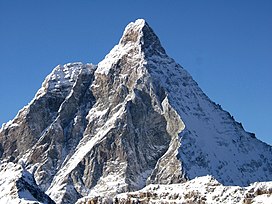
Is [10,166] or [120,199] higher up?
[10,166]

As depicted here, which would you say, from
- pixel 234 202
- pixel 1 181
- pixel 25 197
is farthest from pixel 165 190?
pixel 1 181

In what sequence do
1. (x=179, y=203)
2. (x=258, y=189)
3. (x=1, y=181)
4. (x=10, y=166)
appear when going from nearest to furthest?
(x=258, y=189) → (x=179, y=203) → (x=1, y=181) → (x=10, y=166)

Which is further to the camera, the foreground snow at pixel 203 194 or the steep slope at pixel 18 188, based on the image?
the steep slope at pixel 18 188

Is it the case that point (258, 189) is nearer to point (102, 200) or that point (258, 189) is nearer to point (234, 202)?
point (234, 202)

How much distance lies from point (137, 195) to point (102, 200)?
8837 millimetres

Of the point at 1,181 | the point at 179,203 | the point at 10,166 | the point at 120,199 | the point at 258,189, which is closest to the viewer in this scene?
the point at 258,189

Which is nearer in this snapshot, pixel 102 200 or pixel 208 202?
pixel 208 202

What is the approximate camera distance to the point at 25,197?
15388 cm

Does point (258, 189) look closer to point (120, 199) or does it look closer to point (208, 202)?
point (208, 202)

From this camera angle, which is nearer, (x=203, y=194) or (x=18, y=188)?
(x=203, y=194)

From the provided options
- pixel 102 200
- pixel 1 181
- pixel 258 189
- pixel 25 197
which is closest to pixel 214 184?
pixel 258 189

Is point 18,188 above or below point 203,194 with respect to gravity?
below

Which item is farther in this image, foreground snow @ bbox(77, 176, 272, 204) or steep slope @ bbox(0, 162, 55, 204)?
steep slope @ bbox(0, 162, 55, 204)

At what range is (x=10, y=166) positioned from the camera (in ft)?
594
